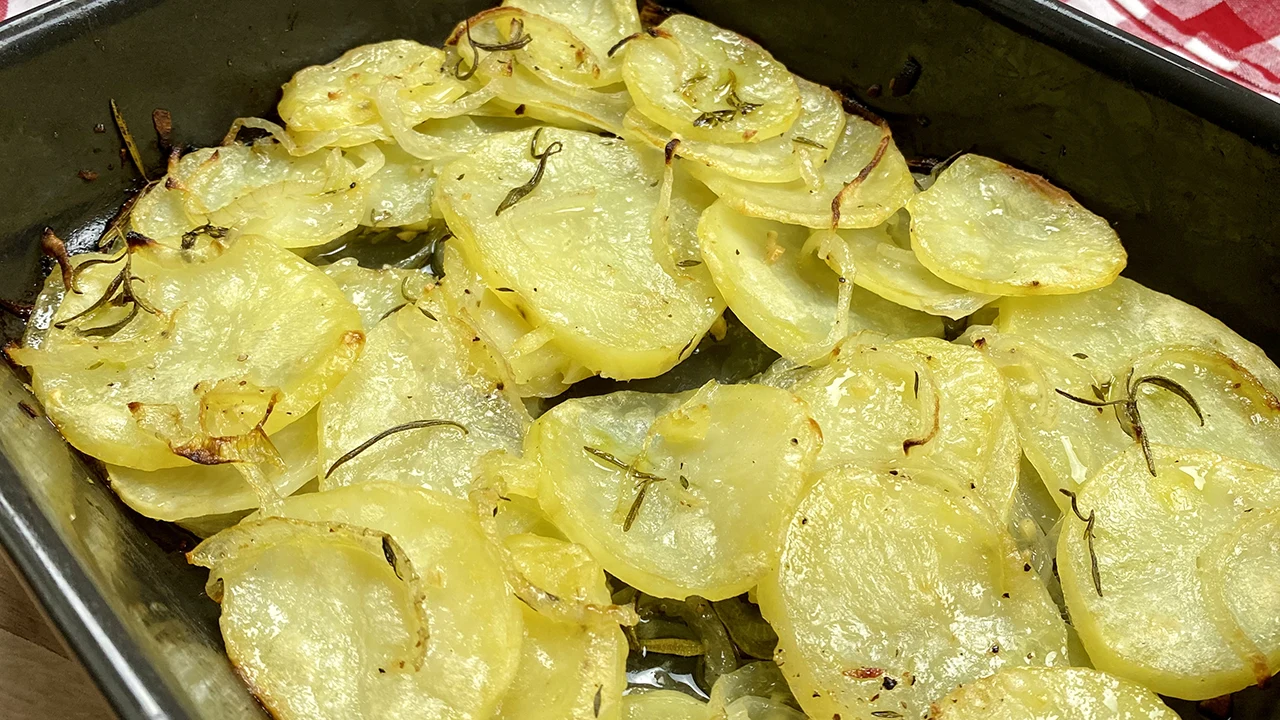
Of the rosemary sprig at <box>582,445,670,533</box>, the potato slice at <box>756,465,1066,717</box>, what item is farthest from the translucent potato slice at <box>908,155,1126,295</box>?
the rosemary sprig at <box>582,445,670,533</box>

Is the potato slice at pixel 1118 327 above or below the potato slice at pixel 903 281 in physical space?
below

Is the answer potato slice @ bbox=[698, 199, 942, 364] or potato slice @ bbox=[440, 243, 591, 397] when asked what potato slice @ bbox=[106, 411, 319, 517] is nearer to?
potato slice @ bbox=[440, 243, 591, 397]

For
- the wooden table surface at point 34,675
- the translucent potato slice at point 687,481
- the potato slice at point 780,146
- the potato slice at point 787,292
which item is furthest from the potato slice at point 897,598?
the wooden table surface at point 34,675

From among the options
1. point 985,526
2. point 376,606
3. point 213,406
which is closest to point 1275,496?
point 985,526

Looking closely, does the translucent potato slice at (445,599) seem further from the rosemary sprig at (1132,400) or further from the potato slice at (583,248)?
the rosemary sprig at (1132,400)

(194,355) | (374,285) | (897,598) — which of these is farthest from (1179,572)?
(194,355)

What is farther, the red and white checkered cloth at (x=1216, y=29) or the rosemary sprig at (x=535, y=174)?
the red and white checkered cloth at (x=1216, y=29)
